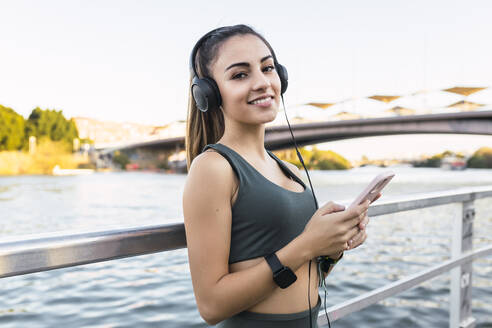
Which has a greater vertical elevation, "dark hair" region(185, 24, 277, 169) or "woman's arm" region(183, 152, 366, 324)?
"dark hair" region(185, 24, 277, 169)

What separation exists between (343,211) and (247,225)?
0.23m

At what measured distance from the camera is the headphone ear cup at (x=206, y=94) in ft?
3.70

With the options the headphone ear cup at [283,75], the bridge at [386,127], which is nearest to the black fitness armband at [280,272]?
the headphone ear cup at [283,75]

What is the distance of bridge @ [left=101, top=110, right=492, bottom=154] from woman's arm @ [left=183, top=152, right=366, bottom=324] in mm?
19687

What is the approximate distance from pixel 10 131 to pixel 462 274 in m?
52.0

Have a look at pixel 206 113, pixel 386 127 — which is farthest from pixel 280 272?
pixel 386 127

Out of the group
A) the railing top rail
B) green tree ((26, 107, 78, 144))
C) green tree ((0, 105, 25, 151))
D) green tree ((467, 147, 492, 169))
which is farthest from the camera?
green tree ((26, 107, 78, 144))

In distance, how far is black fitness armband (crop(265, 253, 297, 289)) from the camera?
37.4 inches

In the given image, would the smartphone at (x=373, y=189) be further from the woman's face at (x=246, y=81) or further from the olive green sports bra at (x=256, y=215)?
the woman's face at (x=246, y=81)

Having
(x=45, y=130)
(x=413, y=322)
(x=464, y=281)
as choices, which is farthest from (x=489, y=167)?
(x=45, y=130)

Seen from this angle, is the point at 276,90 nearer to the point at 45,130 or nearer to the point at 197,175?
the point at 197,175

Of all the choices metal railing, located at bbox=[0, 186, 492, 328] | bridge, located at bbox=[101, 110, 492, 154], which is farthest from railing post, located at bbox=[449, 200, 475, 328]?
bridge, located at bbox=[101, 110, 492, 154]

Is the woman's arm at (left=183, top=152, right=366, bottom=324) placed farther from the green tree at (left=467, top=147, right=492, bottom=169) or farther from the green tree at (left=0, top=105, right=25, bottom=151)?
the green tree at (left=0, top=105, right=25, bottom=151)

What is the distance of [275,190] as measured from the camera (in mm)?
1045
